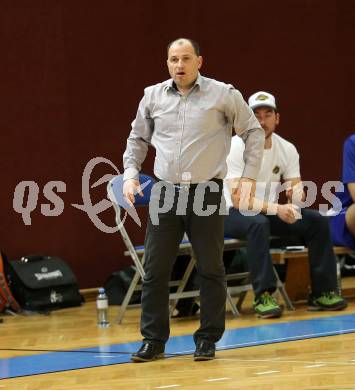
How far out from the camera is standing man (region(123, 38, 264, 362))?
4590mm

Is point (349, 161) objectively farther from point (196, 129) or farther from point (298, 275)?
point (196, 129)

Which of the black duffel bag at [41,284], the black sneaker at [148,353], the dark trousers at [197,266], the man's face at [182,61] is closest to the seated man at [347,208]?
the black duffel bag at [41,284]

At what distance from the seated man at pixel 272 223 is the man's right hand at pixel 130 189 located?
1.53m

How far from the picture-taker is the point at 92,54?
24.9ft

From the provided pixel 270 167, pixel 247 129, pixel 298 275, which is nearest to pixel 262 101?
pixel 270 167

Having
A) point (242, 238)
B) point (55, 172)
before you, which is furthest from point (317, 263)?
point (55, 172)

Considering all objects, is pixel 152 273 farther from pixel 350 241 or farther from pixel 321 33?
pixel 321 33

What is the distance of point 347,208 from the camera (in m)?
6.79

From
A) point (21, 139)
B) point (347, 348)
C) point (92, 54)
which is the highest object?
point (92, 54)

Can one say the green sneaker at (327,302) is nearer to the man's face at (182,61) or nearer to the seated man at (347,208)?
the seated man at (347,208)

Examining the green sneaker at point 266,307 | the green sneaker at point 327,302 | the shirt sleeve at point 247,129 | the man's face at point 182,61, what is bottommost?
the green sneaker at point 327,302

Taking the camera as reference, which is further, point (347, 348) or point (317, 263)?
point (317, 263)

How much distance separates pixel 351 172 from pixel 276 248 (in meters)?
0.80

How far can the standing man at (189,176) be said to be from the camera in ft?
15.1
